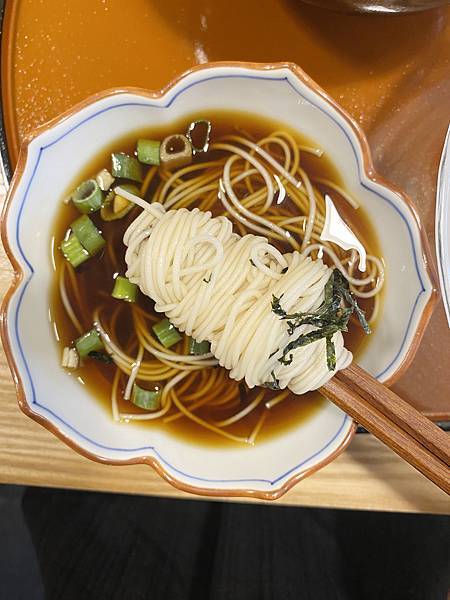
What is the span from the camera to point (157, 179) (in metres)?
1.57

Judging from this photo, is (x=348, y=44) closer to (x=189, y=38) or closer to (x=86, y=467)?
(x=189, y=38)

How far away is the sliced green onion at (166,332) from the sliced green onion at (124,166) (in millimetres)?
352

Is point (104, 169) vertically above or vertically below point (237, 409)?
above

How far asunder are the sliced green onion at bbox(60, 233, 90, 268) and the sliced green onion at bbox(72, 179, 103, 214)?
75mm

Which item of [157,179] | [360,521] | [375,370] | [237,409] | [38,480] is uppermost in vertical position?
[157,179]

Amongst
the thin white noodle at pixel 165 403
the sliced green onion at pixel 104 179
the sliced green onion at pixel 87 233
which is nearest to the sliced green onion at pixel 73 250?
the sliced green onion at pixel 87 233

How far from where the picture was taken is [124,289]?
1541mm

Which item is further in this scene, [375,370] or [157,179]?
[157,179]

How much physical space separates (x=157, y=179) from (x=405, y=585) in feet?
4.62

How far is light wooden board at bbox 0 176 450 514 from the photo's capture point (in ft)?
5.01

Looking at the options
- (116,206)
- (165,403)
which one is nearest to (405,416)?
(165,403)

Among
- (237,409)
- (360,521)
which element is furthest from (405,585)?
(237,409)

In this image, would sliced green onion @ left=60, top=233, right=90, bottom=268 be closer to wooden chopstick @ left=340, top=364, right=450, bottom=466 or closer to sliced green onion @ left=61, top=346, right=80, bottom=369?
sliced green onion @ left=61, top=346, right=80, bottom=369

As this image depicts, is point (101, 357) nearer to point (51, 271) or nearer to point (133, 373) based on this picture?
point (133, 373)
